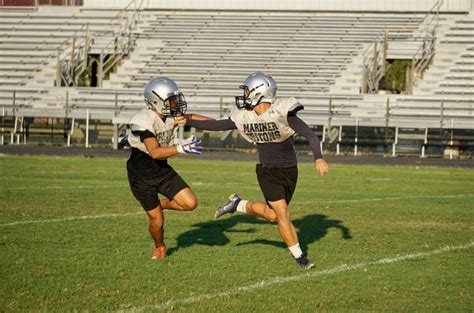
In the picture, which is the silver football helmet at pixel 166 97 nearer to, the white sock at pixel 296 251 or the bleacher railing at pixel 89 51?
the white sock at pixel 296 251

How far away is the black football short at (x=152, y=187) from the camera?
9.67m

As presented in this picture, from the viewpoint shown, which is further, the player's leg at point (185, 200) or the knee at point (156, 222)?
the player's leg at point (185, 200)

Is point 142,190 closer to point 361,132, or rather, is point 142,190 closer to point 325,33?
point 361,132

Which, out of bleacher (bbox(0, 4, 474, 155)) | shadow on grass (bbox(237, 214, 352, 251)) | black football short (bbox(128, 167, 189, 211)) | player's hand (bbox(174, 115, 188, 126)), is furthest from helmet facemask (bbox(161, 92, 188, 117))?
bleacher (bbox(0, 4, 474, 155))

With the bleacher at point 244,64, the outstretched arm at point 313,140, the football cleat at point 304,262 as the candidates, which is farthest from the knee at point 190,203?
the bleacher at point 244,64

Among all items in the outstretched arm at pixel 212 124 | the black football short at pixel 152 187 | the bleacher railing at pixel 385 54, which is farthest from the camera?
the bleacher railing at pixel 385 54

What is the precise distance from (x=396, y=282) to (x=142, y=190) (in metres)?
2.64

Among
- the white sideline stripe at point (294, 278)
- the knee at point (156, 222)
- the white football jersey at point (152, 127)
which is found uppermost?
the white football jersey at point (152, 127)

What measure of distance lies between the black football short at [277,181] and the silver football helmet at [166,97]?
964 millimetres

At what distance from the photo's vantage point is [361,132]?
33.3 m

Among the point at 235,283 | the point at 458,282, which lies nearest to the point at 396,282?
the point at 458,282

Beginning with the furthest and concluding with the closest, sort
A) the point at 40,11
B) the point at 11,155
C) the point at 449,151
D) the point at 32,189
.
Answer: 1. the point at 40,11
2. the point at 449,151
3. the point at 11,155
4. the point at 32,189

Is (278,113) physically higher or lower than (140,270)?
higher

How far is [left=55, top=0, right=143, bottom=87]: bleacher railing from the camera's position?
126 ft
